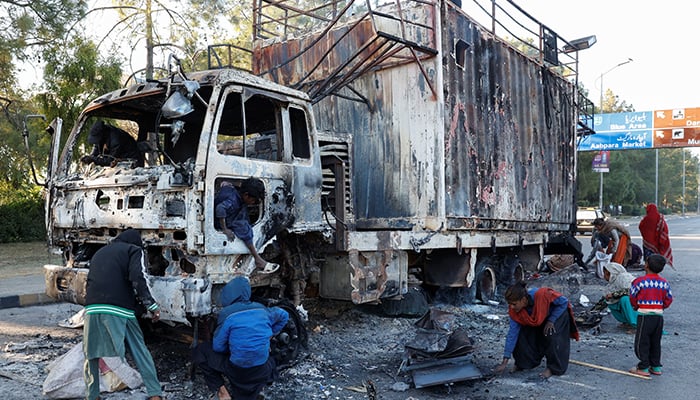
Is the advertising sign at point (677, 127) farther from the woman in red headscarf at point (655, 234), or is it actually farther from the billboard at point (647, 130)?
the woman in red headscarf at point (655, 234)

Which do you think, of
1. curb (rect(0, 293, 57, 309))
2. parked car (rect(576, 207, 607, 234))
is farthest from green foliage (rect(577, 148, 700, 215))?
curb (rect(0, 293, 57, 309))

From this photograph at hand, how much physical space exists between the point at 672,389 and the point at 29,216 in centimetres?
1884

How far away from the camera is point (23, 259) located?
13.4 meters

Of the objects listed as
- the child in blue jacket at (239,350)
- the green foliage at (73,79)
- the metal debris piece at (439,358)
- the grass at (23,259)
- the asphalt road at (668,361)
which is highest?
the green foliage at (73,79)

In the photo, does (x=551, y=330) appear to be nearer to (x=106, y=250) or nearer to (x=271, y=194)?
(x=271, y=194)

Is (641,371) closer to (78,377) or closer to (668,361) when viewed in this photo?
(668,361)

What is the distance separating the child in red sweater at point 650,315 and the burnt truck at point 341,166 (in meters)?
2.20

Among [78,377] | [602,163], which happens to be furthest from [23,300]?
[602,163]

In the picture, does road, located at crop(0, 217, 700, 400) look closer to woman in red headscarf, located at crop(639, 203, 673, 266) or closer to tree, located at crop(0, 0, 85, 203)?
woman in red headscarf, located at crop(639, 203, 673, 266)

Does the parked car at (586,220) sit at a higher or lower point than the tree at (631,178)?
lower

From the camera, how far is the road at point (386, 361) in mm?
4367

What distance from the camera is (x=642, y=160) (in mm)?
54312

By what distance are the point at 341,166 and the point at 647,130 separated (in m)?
24.7

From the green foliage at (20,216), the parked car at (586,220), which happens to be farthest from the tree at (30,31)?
the parked car at (586,220)
